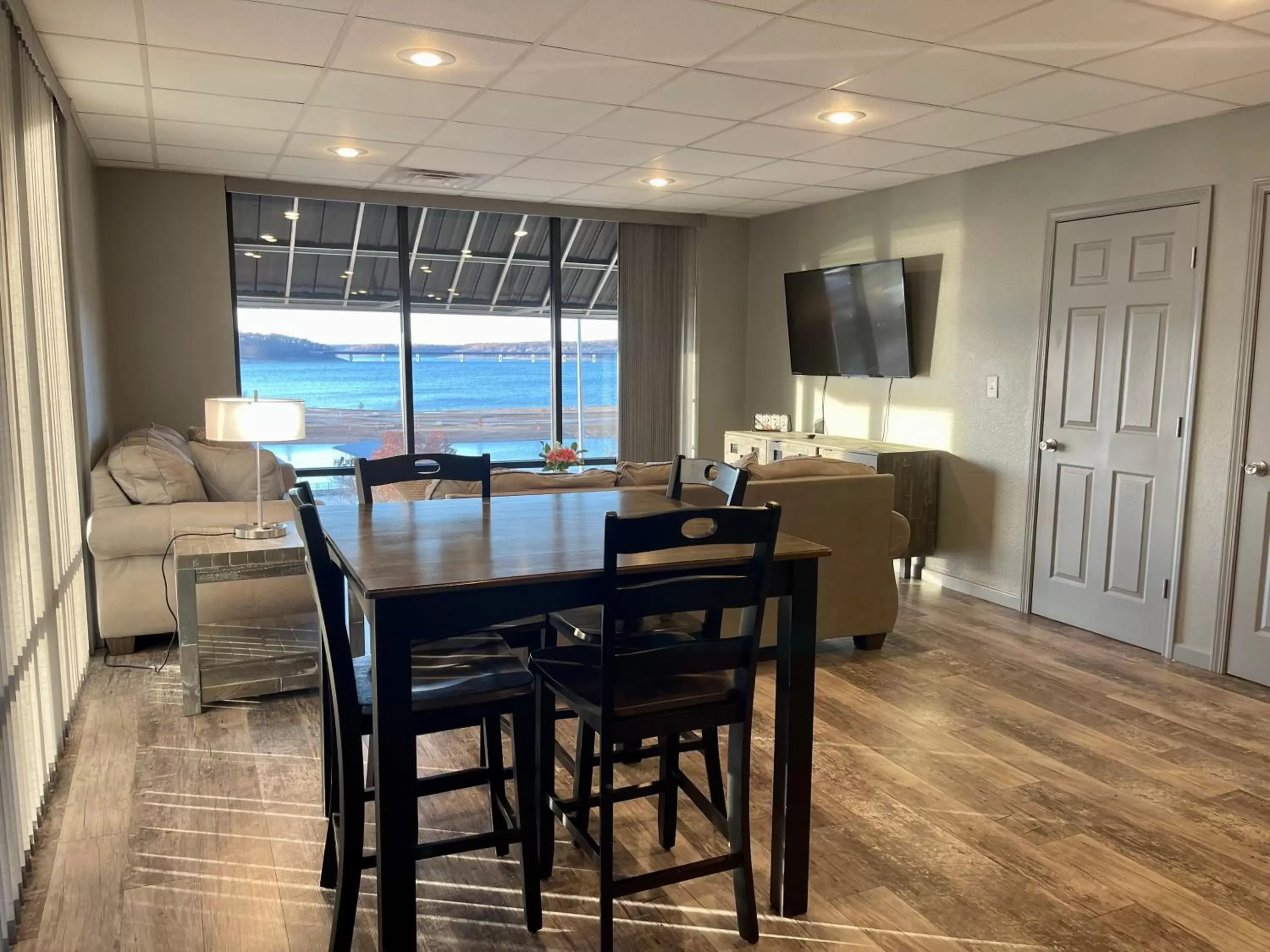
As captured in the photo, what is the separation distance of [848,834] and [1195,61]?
3069mm

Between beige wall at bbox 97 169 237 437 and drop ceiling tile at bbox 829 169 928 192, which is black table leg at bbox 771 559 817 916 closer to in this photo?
drop ceiling tile at bbox 829 169 928 192

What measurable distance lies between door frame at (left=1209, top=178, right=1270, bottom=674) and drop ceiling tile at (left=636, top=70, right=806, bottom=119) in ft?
6.80

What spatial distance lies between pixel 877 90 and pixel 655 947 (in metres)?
3.38

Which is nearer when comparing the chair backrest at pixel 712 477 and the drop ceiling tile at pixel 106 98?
the chair backrest at pixel 712 477

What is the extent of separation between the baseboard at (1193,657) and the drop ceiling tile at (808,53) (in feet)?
9.91

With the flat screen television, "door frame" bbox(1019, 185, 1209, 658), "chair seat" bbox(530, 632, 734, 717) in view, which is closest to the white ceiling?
"door frame" bbox(1019, 185, 1209, 658)

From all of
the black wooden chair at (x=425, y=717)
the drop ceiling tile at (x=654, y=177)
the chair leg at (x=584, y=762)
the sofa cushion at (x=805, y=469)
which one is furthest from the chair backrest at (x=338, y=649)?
the drop ceiling tile at (x=654, y=177)

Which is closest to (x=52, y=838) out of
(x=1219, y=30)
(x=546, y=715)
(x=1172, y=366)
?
(x=546, y=715)

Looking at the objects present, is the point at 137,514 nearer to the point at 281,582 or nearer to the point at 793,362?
the point at 281,582

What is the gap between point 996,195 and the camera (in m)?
5.27

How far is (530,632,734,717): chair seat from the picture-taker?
203 centimetres

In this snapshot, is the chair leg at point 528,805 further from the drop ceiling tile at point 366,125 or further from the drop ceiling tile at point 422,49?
the drop ceiling tile at point 366,125

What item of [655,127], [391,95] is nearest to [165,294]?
[391,95]

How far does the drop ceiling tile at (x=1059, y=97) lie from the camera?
3.67 metres
